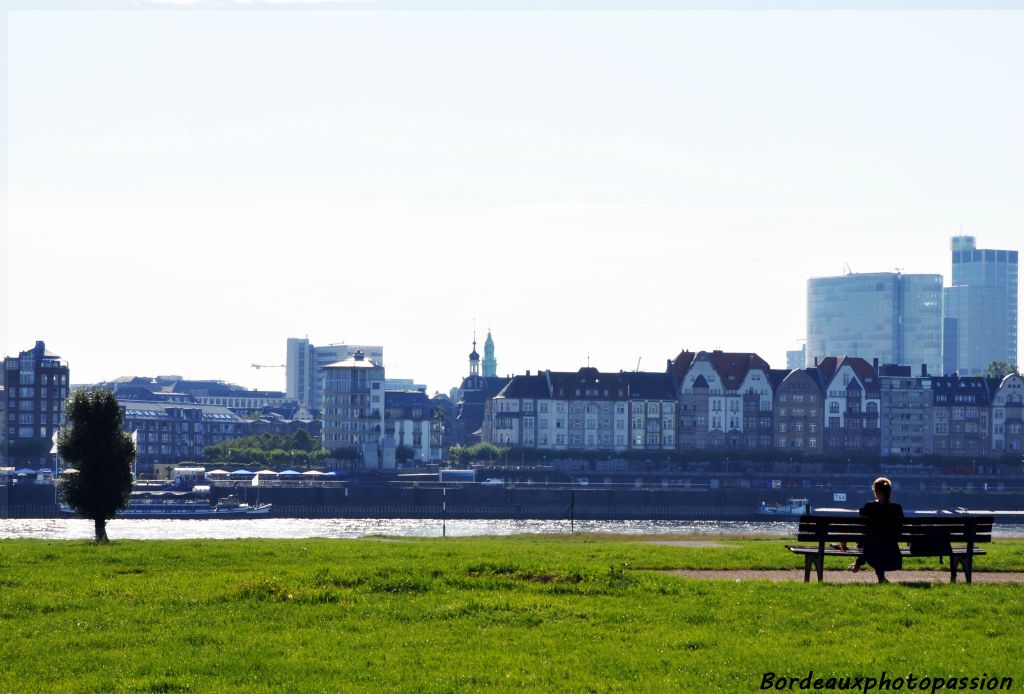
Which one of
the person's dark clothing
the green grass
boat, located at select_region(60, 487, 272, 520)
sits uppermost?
the person's dark clothing

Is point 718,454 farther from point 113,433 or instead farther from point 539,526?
point 113,433

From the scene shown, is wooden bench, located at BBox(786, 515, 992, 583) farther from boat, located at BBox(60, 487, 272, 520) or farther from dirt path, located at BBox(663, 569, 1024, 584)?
boat, located at BBox(60, 487, 272, 520)

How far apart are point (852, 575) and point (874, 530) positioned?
187cm

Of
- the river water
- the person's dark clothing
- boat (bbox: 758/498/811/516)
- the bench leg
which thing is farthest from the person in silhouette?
boat (bbox: 758/498/811/516)

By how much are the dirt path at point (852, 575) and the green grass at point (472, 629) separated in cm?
113

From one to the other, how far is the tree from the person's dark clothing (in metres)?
27.2

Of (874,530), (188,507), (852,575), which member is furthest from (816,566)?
(188,507)

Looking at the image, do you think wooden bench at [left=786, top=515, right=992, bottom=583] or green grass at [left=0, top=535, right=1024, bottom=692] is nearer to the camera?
green grass at [left=0, top=535, right=1024, bottom=692]

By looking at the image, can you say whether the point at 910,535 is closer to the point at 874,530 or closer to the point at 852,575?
the point at 874,530

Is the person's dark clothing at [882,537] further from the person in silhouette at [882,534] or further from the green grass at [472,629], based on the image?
the green grass at [472,629]

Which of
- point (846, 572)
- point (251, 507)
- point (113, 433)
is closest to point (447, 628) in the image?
point (846, 572)

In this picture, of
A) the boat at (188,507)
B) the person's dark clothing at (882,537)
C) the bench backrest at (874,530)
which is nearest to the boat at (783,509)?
the boat at (188,507)

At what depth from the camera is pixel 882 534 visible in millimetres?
23625

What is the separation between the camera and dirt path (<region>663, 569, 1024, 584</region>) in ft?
80.7
